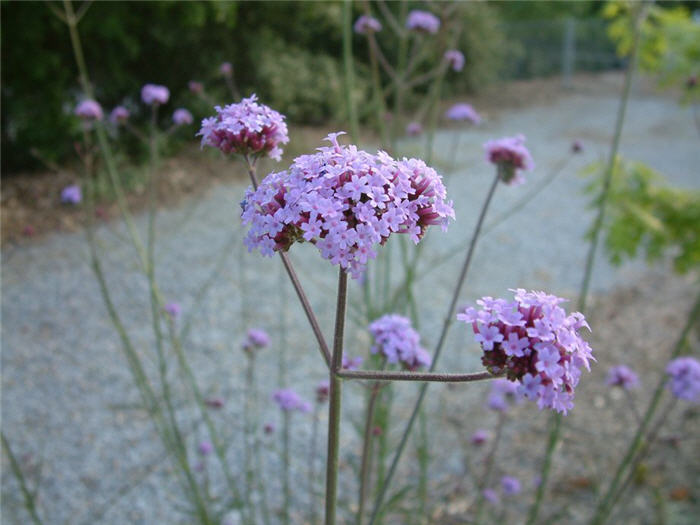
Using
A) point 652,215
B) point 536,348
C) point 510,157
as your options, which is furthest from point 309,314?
point 652,215

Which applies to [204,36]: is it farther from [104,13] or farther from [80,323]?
[80,323]

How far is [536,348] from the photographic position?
0.76 m

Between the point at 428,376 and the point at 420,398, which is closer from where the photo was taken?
the point at 428,376

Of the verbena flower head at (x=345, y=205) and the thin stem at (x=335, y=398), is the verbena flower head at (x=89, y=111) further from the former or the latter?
the thin stem at (x=335, y=398)

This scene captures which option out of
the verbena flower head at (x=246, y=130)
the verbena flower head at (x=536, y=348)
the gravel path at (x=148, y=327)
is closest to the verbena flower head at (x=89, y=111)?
the gravel path at (x=148, y=327)

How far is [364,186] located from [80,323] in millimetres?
3961

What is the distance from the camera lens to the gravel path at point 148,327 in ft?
9.51

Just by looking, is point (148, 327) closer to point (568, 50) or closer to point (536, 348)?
point (536, 348)

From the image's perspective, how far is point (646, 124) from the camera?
1146 centimetres

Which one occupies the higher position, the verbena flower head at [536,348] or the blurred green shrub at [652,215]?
the verbena flower head at [536,348]

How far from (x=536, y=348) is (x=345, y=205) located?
290 millimetres

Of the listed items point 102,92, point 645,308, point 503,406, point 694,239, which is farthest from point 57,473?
point 102,92

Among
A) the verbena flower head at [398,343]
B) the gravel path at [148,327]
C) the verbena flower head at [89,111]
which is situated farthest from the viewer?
the gravel path at [148,327]

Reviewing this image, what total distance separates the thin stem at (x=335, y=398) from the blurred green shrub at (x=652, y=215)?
276 cm
